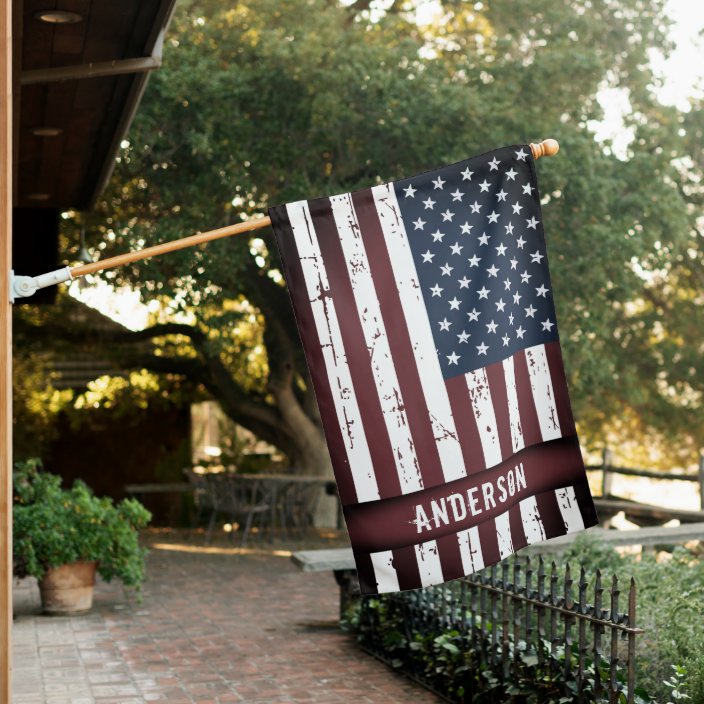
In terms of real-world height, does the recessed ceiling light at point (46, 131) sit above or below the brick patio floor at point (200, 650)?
above

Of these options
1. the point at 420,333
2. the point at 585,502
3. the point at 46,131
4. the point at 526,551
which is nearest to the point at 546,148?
the point at 420,333

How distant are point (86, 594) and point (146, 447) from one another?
1144cm

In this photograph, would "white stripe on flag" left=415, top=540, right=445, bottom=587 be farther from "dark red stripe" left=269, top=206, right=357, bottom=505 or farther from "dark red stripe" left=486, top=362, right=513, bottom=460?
"dark red stripe" left=486, top=362, right=513, bottom=460

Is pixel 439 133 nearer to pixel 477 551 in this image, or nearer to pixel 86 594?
pixel 86 594

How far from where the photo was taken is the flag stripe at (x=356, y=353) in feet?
13.9

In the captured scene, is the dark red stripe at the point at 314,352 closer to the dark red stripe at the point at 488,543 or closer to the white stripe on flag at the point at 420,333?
the white stripe on flag at the point at 420,333

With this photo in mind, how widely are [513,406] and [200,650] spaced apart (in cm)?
459

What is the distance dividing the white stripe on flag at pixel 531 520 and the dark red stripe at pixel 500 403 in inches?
8.8

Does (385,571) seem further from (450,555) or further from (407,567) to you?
(450,555)

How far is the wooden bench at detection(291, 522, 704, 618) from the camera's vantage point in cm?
830

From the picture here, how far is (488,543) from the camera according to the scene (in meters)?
4.33

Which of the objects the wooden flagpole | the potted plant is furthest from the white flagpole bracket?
the potted plant

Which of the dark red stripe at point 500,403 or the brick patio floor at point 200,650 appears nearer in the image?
the dark red stripe at point 500,403

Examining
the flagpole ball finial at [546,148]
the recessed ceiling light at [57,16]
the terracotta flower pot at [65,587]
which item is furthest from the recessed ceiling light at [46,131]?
the flagpole ball finial at [546,148]
